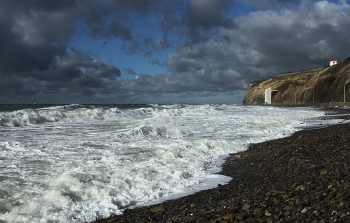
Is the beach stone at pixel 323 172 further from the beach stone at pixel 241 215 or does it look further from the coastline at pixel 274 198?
the beach stone at pixel 241 215

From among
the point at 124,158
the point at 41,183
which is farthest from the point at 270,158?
the point at 41,183

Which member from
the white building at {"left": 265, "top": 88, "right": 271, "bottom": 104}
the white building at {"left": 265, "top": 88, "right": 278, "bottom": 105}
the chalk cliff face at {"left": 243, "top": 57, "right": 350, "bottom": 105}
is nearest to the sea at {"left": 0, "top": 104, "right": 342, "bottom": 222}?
the chalk cliff face at {"left": 243, "top": 57, "right": 350, "bottom": 105}

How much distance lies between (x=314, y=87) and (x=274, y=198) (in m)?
54.1

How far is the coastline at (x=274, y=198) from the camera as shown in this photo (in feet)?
8.57

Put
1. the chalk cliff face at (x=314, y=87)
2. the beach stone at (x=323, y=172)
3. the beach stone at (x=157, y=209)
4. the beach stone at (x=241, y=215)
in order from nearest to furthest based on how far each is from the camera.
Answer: the beach stone at (x=241, y=215) < the beach stone at (x=157, y=209) < the beach stone at (x=323, y=172) < the chalk cliff face at (x=314, y=87)

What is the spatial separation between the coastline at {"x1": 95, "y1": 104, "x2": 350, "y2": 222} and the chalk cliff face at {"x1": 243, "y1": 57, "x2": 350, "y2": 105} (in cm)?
4293

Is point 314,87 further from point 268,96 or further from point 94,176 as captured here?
point 94,176

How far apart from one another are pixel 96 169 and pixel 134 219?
2682mm

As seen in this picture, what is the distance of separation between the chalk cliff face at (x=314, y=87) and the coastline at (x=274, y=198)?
42925 mm

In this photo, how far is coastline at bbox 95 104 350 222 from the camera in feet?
8.57

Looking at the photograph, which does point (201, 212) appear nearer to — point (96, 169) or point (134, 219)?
point (134, 219)

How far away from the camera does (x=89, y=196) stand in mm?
4367

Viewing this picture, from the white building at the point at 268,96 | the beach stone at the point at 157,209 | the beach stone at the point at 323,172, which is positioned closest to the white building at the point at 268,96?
the white building at the point at 268,96

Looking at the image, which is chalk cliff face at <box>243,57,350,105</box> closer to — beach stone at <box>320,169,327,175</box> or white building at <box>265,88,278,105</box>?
white building at <box>265,88,278,105</box>
